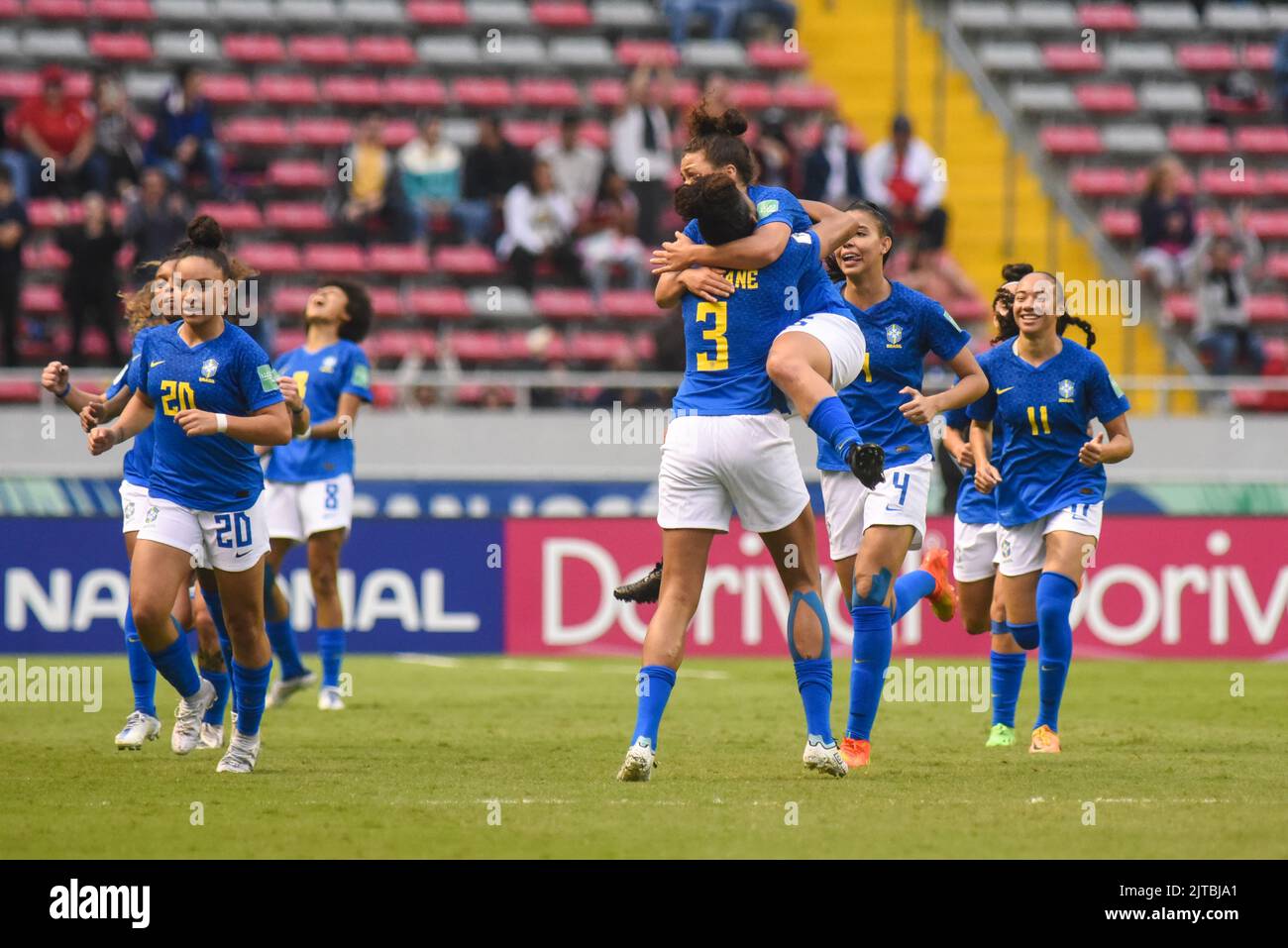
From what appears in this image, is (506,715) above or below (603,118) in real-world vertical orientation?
below

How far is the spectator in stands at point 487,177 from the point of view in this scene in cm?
2095

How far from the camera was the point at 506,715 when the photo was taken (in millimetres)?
12102

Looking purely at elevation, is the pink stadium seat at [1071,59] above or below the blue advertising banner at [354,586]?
above

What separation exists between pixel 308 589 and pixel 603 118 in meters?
8.52

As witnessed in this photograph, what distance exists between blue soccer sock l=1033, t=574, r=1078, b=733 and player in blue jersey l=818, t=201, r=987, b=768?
2.48 feet

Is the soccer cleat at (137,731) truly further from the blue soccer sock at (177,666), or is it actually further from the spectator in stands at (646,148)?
the spectator in stands at (646,148)

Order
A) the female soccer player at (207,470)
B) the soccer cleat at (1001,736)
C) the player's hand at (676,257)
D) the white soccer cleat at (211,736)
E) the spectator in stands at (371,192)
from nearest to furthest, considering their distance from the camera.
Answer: the player's hand at (676,257) < the female soccer player at (207,470) < the white soccer cleat at (211,736) < the soccer cleat at (1001,736) < the spectator in stands at (371,192)

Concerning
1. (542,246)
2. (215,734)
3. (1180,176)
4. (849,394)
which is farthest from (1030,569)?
(1180,176)

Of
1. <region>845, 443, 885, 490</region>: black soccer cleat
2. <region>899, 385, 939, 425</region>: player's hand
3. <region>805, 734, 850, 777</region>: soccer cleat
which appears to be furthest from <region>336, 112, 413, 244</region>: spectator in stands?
<region>845, 443, 885, 490</region>: black soccer cleat

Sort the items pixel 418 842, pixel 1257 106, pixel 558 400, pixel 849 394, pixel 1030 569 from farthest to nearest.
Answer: pixel 1257 106 < pixel 558 400 < pixel 1030 569 < pixel 849 394 < pixel 418 842

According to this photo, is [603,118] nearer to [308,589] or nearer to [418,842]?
[308,589]

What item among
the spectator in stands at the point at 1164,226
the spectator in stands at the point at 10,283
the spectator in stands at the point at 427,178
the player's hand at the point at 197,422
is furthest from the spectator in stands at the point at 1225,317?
the player's hand at the point at 197,422

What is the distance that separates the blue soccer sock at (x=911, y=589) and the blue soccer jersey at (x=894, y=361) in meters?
0.75

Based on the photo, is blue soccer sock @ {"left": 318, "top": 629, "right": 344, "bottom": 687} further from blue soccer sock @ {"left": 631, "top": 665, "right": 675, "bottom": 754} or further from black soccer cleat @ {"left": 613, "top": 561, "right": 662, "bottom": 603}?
blue soccer sock @ {"left": 631, "top": 665, "right": 675, "bottom": 754}
